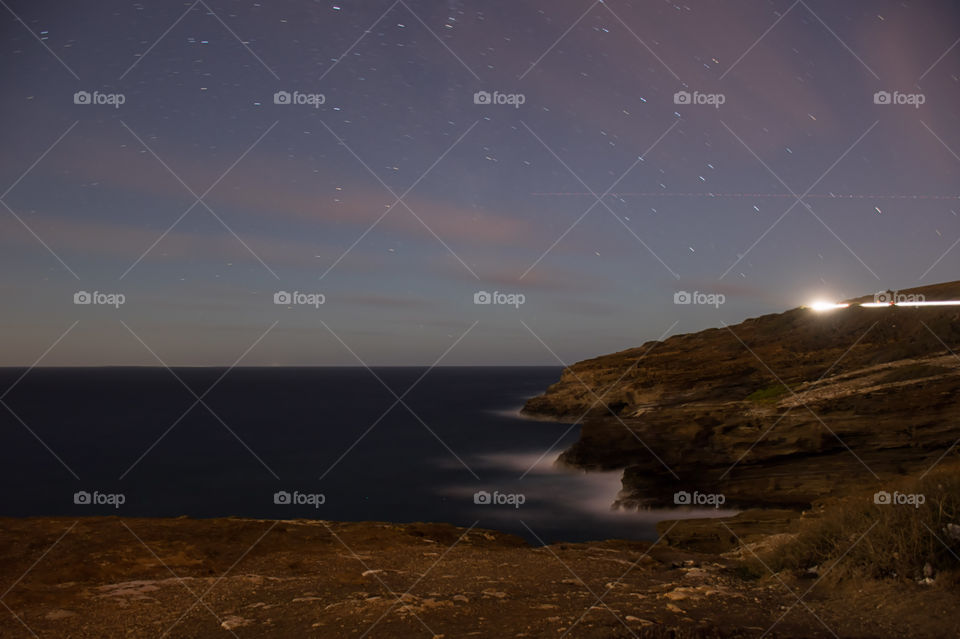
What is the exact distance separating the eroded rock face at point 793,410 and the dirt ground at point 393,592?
48.7 ft

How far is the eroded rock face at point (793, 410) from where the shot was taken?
2166cm

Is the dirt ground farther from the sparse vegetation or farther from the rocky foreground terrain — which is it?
the sparse vegetation

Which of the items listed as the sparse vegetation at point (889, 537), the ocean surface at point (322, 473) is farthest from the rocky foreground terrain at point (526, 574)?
the ocean surface at point (322, 473)

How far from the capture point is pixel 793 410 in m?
24.8

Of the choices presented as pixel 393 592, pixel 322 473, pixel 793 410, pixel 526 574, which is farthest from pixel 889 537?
pixel 322 473

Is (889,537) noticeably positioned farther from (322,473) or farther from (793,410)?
(322,473)

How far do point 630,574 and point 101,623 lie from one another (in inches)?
289

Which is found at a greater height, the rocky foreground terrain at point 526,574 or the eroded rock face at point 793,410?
the eroded rock face at point 793,410

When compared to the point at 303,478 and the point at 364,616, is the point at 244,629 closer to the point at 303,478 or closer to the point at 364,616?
the point at 364,616

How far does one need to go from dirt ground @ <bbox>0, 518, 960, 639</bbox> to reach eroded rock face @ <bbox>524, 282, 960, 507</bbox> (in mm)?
14831

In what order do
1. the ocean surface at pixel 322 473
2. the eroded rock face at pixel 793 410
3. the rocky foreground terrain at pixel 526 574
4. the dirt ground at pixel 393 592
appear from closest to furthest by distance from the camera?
1. the dirt ground at pixel 393 592
2. the rocky foreground terrain at pixel 526 574
3. the eroded rock face at pixel 793 410
4. the ocean surface at pixel 322 473

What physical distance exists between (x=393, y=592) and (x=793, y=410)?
22.5 meters

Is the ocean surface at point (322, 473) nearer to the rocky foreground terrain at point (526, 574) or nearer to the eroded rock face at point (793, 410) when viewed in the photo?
the eroded rock face at point (793, 410)

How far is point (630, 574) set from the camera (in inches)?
356
